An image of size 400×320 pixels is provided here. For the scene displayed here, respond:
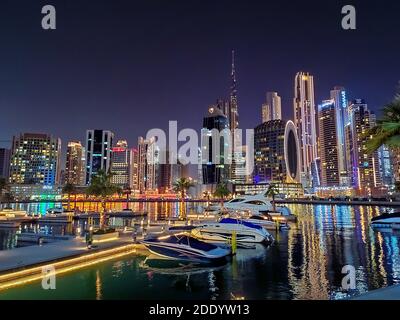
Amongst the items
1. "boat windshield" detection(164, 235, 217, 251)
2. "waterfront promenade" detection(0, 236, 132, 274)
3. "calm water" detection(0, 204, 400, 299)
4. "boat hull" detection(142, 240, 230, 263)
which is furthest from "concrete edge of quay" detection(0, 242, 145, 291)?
"boat windshield" detection(164, 235, 217, 251)

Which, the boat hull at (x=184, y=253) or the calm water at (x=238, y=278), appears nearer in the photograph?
the calm water at (x=238, y=278)

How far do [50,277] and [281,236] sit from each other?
104ft

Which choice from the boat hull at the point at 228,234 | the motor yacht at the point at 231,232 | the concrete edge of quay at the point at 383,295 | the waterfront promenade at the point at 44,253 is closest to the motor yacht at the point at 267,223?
the motor yacht at the point at 231,232

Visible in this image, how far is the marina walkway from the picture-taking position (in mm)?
20102

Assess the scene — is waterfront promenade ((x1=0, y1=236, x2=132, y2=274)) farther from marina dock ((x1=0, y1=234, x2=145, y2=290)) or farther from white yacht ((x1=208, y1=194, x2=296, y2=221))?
white yacht ((x1=208, y1=194, x2=296, y2=221))

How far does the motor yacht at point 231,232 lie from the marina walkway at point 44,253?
362 inches

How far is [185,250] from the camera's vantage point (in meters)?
24.6

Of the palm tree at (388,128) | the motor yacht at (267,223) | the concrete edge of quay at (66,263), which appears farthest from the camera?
the motor yacht at (267,223)

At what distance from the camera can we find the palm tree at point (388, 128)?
12578 mm

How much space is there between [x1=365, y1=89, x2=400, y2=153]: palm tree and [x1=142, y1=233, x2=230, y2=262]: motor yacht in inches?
600

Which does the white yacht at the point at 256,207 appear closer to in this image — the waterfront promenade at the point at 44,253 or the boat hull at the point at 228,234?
the boat hull at the point at 228,234
